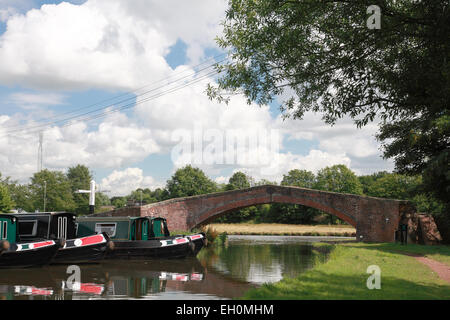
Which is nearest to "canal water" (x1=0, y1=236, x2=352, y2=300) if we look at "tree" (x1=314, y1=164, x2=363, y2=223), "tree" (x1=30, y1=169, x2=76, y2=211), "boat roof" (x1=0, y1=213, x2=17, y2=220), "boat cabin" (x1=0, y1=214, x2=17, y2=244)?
"boat cabin" (x1=0, y1=214, x2=17, y2=244)

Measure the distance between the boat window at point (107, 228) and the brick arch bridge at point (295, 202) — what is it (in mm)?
9115

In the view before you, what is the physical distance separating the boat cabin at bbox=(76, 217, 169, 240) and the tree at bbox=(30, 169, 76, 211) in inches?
1367

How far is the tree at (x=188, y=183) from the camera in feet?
198

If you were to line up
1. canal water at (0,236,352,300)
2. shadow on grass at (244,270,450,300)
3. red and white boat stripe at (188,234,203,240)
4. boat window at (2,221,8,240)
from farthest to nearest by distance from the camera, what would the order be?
red and white boat stripe at (188,234,203,240), boat window at (2,221,8,240), canal water at (0,236,352,300), shadow on grass at (244,270,450,300)

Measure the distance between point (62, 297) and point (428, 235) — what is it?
19084 mm

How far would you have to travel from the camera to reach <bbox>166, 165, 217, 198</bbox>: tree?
6022 centimetres

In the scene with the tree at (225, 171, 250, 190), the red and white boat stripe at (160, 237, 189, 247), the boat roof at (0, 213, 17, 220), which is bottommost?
the red and white boat stripe at (160, 237, 189, 247)

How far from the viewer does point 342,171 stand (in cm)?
A: 6003

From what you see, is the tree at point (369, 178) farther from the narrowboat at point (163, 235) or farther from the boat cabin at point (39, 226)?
the boat cabin at point (39, 226)

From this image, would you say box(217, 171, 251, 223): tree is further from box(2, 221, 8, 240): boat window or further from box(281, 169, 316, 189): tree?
box(2, 221, 8, 240): boat window

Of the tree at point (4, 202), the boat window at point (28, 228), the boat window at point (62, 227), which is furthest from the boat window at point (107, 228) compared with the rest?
the tree at point (4, 202)

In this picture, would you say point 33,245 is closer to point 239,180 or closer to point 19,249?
point 19,249

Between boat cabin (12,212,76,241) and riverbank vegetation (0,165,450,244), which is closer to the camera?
boat cabin (12,212,76,241)

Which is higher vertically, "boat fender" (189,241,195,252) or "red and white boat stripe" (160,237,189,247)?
"red and white boat stripe" (160,237,189,247)
